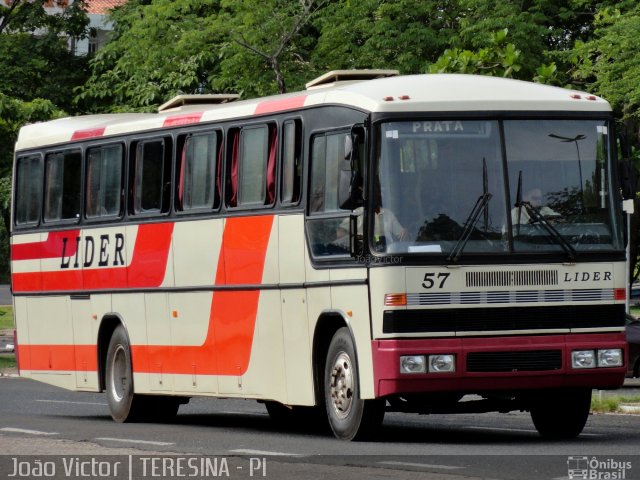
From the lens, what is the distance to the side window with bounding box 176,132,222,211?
59.0 feet

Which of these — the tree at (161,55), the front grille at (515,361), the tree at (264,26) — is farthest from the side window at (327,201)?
the tree at (161,55)

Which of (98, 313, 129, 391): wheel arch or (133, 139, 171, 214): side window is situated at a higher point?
(133, 139, 171, 214): side window

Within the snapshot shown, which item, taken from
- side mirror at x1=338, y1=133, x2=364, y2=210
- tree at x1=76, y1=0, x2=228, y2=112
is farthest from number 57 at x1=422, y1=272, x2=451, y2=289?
tree at x1=76, y1=0, x2=228, y2=112

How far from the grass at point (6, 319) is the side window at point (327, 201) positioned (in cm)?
3817

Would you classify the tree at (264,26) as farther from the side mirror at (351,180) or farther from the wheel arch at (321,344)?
the side mirror at (351,180)

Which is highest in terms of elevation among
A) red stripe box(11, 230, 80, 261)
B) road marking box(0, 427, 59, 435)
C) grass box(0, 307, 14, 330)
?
grass box(0, 307, 14, 330)

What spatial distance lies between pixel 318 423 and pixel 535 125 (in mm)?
5328

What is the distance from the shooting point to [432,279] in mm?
14594

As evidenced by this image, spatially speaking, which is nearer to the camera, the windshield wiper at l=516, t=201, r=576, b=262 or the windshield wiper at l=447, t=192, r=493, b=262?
the windshield wiper at l=447, t=192, r=493, b=262

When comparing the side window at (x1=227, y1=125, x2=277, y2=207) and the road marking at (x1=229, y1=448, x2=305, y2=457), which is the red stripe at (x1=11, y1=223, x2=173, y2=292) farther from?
the road marking at (x1=229, y1=448, x2=305, y2=457)

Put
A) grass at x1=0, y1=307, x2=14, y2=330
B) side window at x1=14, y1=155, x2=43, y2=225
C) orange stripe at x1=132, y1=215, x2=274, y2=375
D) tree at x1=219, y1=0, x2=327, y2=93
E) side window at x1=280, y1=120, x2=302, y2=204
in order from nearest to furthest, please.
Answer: side window at x1=280, y1=120, x2=302, y2=204 < orange stripe at x1=132, y1=215, x2=274, y2=375 < side window at x1=14, y1=155, x2=43, y2=225 < tree at x1=219, y1=0, x2=327, y2=93 < grass at x1=0, y1=307, x2=14, y2=330

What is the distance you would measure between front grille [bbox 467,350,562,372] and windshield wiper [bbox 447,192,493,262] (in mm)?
839

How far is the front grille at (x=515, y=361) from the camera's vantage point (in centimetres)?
1462

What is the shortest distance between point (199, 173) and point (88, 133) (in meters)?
3.18
